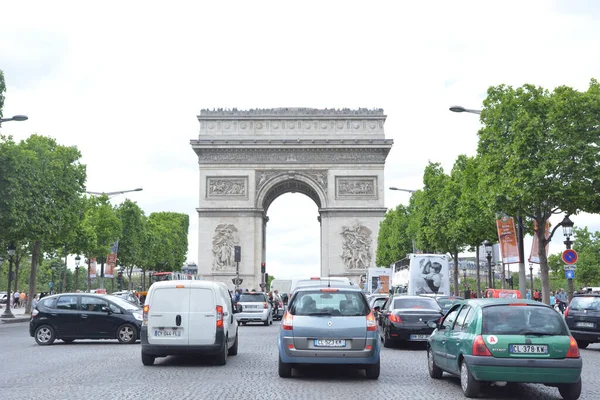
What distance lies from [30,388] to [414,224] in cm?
5010

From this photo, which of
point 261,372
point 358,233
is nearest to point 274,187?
point 358,233

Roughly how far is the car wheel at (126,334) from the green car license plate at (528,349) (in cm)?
1417

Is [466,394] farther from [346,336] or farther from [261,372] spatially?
[261,372]

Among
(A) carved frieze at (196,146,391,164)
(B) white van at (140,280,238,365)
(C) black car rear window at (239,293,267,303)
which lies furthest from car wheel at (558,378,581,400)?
(A) carved frieze at (196,146,391,164)

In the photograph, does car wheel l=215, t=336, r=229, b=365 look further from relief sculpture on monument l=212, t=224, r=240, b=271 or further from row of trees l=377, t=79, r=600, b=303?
relief sculpture on monument l=212, t=224, r=240, b=271

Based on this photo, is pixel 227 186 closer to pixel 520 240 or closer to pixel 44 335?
pixel 520 240

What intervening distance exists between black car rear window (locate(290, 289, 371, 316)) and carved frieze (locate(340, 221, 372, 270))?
2179 inches

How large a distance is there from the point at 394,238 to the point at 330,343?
58.1m

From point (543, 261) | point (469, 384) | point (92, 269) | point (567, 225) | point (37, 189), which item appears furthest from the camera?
point (92, 269)

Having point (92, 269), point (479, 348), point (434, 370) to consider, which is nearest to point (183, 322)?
point (434, 370)

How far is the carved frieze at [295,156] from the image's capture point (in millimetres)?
70188

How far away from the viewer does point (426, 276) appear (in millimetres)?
42156

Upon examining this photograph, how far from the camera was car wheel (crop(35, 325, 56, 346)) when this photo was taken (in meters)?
22.7

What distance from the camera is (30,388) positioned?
1242 centimetres
